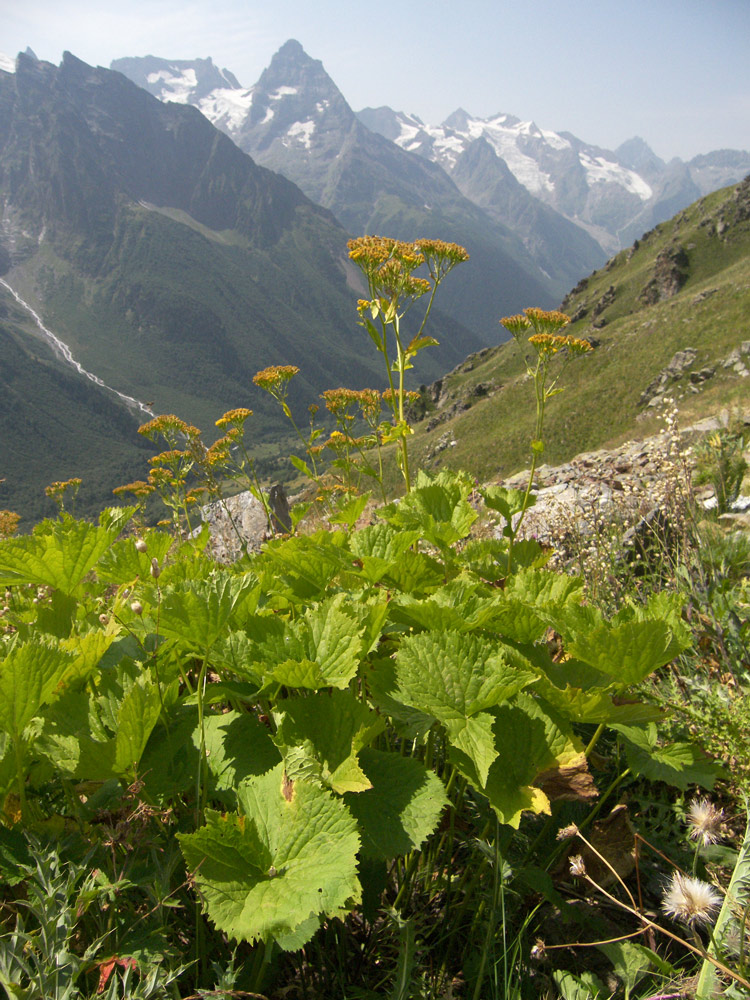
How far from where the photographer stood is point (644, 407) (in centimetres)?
4981

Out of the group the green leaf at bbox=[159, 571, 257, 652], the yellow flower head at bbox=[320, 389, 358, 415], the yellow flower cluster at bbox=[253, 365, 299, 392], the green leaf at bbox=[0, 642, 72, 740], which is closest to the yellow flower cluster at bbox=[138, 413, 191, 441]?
the yellow flower cluster at bbox=[253, 365, 299, 392]

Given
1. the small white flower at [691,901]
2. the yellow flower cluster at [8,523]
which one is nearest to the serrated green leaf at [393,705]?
the small white flower at [691,901]

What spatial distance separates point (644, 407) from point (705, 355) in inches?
312

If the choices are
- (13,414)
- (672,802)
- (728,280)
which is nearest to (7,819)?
(672,802)

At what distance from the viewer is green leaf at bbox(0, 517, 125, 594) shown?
1476mm

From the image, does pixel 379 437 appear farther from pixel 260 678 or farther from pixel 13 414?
pixel 13 414

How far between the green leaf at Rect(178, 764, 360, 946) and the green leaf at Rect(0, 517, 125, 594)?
862 millimetres

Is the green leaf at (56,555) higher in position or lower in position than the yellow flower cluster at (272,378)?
lower

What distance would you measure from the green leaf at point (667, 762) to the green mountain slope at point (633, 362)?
18.3m

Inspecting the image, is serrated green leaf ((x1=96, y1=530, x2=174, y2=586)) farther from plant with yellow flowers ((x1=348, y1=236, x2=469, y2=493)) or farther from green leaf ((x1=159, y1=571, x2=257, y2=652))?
plant with yellow flowers ((x1=348, y1=236, x2=469, y2=493))

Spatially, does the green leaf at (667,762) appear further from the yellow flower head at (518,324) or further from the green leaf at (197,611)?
the yellow flower head at (518,324)

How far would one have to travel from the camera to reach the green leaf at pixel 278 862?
0.92 metres

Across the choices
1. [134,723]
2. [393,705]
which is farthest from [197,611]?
[393,705]

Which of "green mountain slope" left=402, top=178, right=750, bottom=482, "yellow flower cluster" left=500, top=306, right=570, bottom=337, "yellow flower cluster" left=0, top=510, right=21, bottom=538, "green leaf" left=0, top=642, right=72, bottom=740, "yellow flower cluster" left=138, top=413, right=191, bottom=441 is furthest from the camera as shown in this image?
"green mountain slope" left=402, top=178, right=750, bottom=482
